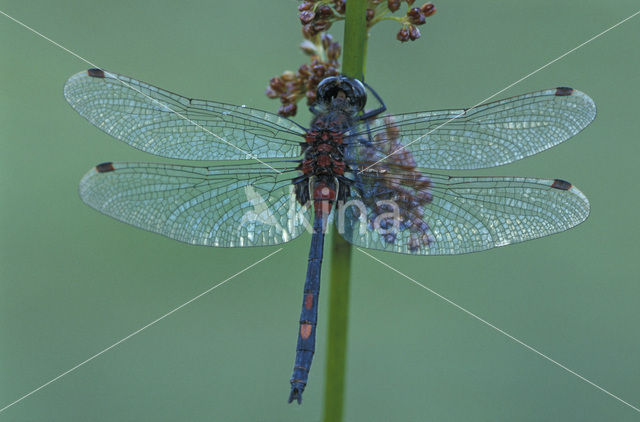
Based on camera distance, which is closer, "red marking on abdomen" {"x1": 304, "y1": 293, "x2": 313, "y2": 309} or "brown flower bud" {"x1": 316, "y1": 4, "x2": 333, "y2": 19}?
"brown flower bud" {"x1": 316, "y1": 4, "x2": 333, "y2": 19}

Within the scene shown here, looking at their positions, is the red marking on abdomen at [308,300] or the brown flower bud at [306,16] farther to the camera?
the red marking on abdomen at [308,300]

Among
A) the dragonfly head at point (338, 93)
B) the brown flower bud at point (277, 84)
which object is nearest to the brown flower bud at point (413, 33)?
the dragonfly head at point (338, 93)

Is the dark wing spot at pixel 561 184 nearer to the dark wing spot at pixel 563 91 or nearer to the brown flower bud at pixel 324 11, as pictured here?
the dark wing spot at pixel 563 91

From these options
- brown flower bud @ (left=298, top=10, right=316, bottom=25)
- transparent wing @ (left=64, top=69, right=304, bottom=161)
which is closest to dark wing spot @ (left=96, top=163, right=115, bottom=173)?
transparent wing @ (left=64, top=69, right=304, bottom=161)

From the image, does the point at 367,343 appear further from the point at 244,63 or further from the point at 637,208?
the point at 244,63

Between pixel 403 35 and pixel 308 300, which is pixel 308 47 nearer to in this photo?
pixel 403 35

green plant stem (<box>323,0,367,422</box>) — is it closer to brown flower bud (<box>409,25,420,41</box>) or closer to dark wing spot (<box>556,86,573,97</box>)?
brown flower bud (<box>409,25,420,41</box>)

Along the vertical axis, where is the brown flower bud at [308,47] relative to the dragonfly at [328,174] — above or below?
above

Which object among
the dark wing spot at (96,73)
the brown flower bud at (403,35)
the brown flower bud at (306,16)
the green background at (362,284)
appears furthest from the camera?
the green background at (362,284)
